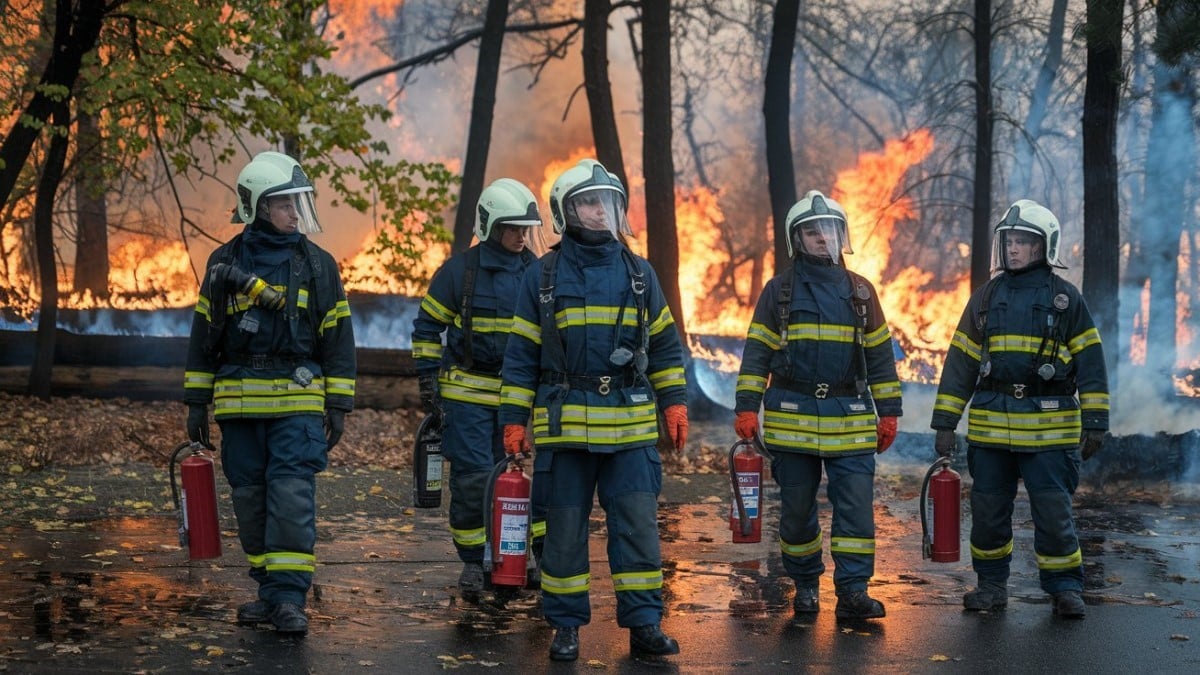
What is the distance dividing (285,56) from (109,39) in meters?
2.70

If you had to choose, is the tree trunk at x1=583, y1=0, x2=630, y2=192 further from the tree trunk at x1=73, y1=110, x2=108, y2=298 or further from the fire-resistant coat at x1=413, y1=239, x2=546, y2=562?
the fire-resistant coat at x1=413, y1=239, x2=546, y2=562

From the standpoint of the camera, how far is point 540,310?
6027 millimetres

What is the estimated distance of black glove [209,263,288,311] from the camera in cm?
624

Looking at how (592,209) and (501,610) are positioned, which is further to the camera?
(501,610)

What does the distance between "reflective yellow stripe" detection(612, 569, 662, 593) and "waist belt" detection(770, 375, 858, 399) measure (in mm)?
1416

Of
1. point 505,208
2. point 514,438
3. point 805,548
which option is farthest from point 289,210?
point 805,548

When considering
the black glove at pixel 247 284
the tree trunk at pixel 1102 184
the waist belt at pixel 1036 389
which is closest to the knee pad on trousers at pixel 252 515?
the black glove at pixel 247 284

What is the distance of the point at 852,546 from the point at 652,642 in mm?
1348

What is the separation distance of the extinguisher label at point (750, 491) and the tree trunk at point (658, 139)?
8004 mm

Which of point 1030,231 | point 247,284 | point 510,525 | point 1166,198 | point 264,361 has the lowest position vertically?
point 510,525

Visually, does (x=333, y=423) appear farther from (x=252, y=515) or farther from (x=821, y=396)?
(x=821, y=396)

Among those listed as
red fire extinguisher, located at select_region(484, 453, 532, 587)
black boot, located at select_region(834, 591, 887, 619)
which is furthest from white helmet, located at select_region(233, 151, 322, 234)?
black boot, located at select_region(834, 591, 887, 619)

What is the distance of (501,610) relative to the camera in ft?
22.3

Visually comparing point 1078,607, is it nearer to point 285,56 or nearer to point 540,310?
point 540,310
